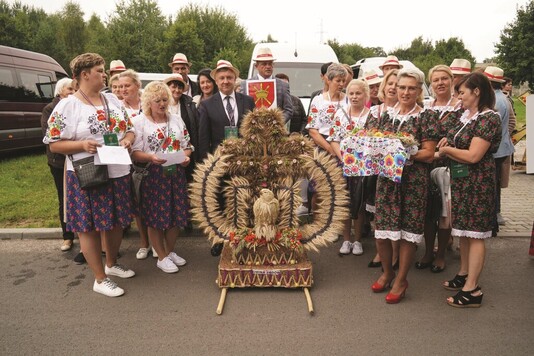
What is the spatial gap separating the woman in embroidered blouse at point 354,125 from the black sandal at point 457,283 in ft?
3.66

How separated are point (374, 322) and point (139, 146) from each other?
105 inches

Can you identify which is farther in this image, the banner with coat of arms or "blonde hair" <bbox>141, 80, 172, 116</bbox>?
the banner with coat of arms

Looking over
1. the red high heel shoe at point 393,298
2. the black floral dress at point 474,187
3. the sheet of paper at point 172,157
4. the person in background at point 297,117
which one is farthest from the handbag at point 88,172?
the person in background at point 297,117

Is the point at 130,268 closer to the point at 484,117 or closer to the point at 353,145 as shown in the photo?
the point at 353,145

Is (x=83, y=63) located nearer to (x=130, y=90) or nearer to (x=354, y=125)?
(x=130, y=90)

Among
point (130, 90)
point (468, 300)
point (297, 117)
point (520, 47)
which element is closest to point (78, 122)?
point (130, 90)

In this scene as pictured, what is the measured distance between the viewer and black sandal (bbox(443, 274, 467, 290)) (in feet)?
13.4

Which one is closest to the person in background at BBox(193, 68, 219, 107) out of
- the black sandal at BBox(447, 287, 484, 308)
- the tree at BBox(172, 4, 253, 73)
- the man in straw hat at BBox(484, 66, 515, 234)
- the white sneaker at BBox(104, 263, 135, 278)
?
the white sneaker at BBox(104, 263, 135, 278)

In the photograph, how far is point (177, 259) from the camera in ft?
15.8

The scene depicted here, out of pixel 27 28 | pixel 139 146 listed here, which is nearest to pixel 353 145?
pixel 139 146

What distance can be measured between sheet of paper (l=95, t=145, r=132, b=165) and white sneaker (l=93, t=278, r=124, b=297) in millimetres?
1157

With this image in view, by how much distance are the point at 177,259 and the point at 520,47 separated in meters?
31.5

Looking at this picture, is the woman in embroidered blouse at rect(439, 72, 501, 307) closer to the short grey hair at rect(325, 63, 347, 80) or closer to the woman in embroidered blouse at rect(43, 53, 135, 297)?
the short grey hair at rect(325, 63, 347, 80)

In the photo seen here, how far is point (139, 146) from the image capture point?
4.32m
